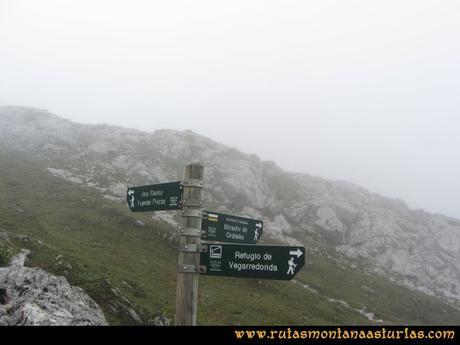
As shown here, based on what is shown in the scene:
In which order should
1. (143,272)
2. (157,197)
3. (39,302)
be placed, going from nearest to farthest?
(157,197) < (39,302) < (143,272)

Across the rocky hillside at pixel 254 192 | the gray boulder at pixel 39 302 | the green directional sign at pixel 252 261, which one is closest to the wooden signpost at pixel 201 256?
the green directional sign at pixel 252 261

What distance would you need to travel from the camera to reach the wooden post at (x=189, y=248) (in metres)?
7.24

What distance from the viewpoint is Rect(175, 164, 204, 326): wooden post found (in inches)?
285

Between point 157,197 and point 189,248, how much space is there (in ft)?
5.57

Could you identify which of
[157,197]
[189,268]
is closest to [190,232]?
[189,268]

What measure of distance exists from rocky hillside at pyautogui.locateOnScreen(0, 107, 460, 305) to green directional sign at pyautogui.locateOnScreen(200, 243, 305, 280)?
49.6 meters

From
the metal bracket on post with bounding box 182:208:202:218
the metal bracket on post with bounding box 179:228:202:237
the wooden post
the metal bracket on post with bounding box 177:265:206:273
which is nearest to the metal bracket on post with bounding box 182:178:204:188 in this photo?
the wooden post

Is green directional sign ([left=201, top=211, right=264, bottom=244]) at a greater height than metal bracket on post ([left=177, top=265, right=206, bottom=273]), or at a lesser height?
greater

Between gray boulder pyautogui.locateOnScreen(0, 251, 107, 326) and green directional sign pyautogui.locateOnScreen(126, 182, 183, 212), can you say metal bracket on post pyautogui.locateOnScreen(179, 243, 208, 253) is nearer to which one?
green directional sign pyautogui.locateOnScreen(126, 182, 183, 212)

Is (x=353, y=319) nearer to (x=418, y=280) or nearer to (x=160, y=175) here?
(x=418, y=280)

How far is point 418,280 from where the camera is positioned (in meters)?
68.4

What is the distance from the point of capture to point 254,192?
81.6 m

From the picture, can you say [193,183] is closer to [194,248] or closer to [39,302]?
[194,248]
